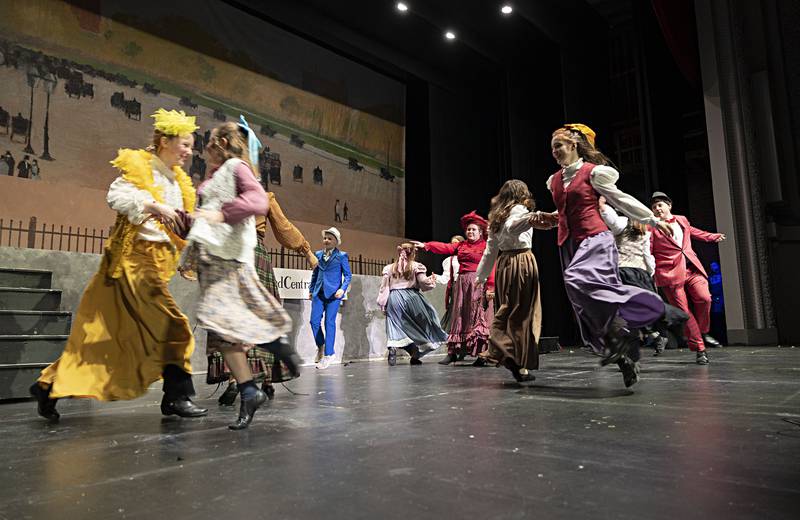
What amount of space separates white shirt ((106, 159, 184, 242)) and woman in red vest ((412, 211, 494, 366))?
151 inches

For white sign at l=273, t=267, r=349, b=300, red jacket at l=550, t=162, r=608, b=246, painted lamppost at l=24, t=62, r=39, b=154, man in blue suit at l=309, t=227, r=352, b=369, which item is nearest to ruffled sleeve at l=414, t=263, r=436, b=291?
white sign at l=273, t=267, r=349, b=300

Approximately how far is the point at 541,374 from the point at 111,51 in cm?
805

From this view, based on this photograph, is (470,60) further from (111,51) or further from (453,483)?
(453,483)

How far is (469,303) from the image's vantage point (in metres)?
6.54

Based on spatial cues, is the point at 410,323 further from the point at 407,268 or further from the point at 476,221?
the point at 476,221

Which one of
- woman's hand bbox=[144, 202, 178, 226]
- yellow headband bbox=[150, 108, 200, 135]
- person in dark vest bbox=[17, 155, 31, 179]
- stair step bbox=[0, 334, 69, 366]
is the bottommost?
stair step bbox=[0, 334, 69, 366]

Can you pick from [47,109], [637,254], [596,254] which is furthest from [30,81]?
[637,254]

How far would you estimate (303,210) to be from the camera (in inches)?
413

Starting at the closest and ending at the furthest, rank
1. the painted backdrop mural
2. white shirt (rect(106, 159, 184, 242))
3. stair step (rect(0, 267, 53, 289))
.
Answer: white shirt (rect(106, 159, 184, 242))
stair step (rect(0, 267, 53, 289))
the painted backdrop mural

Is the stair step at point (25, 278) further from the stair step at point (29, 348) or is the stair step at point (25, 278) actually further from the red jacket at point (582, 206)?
the red jacket at point (582, 206)

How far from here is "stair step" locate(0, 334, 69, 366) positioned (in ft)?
11.7

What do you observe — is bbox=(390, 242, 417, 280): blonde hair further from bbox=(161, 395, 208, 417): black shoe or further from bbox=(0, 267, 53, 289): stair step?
bbox=(161, 395, 208, 417): black shoe

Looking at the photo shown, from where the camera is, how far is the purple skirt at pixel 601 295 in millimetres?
2965

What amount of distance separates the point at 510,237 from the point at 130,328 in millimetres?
2487
